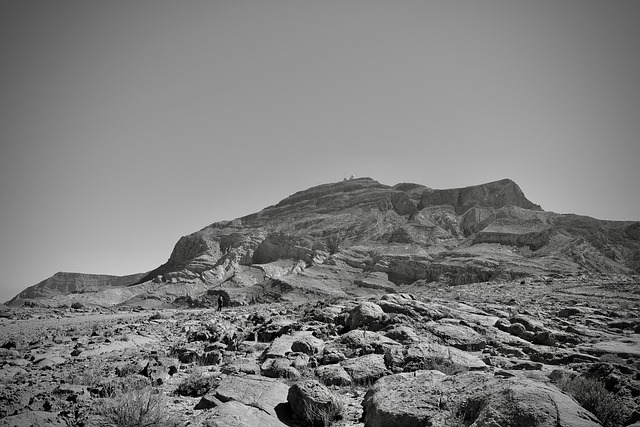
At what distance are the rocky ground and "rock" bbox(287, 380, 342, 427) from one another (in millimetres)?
19

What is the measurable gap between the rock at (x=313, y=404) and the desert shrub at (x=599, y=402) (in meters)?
3.85

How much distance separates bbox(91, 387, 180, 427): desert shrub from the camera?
476cm

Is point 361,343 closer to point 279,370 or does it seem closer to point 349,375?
point 349,375

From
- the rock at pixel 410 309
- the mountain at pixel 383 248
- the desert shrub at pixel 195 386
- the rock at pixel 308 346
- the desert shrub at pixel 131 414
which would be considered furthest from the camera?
the mountain at pixel 383 248

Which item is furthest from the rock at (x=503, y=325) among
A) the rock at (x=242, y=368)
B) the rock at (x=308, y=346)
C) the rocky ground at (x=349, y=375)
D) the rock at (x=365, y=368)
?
the rock at (x=242, y=368)

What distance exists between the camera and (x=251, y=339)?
508 inches

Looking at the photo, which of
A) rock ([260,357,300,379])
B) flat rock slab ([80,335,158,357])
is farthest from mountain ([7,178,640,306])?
rock ([260,357,300,379])

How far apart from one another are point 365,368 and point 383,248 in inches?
2778

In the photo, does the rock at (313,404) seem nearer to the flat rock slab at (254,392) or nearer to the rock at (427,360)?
the flat rock slab at (254,392)

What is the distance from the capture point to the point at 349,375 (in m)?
7.69

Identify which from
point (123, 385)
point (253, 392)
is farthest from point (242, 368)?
point (123, 385)

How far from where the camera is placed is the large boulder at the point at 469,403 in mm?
3955

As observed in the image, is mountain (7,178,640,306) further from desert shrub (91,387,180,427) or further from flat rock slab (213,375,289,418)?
desert shrub (91,387,180,427)

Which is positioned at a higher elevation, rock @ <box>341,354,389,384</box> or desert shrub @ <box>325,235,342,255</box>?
desert shrub @ <box>325,235,342,255</box>
